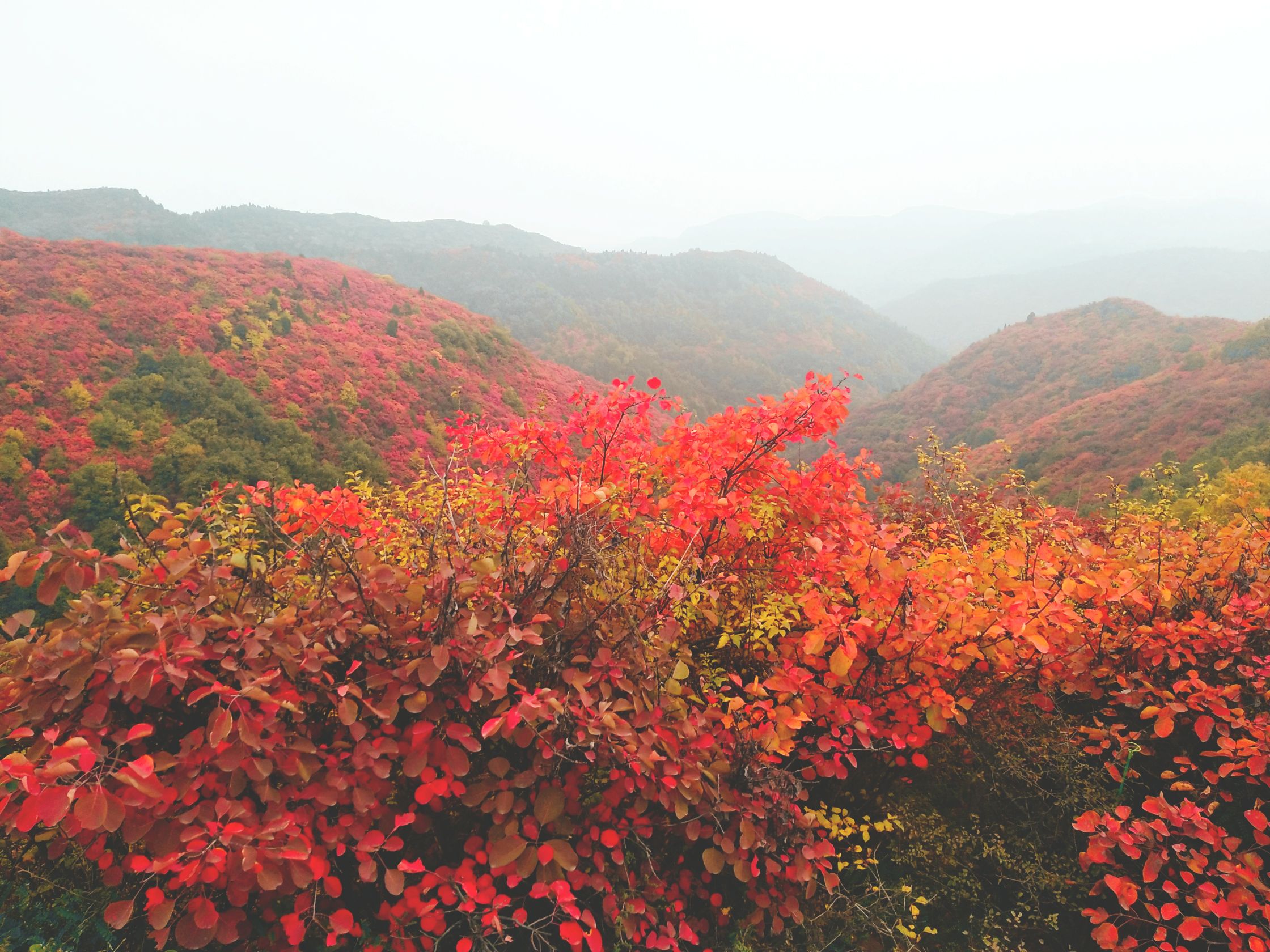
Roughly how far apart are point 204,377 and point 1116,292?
232129mm

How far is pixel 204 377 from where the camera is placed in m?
23.3

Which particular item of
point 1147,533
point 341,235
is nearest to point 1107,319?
point 1147,533

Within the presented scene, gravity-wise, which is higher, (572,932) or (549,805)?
(549,805)

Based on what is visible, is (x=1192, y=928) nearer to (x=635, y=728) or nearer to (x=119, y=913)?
(x=635, y=728)

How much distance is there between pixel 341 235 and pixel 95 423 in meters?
116

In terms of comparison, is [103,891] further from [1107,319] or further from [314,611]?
[1107,319]

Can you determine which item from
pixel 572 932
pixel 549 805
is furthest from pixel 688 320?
pixel 572 932

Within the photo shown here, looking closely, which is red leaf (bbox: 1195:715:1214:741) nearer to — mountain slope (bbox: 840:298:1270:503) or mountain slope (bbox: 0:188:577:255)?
mountain slope (bbox: 840:298:1270:503)

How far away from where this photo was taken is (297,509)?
353cm

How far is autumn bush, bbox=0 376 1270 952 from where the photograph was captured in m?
1.85

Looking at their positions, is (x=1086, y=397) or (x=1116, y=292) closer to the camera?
(x=1086, y=397)

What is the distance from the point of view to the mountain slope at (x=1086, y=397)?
97.8 feet

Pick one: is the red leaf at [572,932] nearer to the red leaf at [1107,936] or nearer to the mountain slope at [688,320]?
the red leaf at [1107,936]

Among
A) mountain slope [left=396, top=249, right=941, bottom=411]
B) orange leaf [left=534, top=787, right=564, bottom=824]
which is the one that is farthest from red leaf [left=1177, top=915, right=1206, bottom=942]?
mountain slope [left=396, top=249, right=941, bottom=411]
